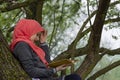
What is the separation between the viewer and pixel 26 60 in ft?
10.9

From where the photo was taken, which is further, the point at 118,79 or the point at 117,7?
the point at 118,79

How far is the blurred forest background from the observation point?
326cm

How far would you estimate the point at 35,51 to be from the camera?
3.60 meters

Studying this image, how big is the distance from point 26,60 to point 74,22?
4.32 m

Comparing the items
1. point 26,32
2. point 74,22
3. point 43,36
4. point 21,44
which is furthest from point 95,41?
point 74,22

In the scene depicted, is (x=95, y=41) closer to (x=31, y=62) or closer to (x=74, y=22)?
(x=31, y=62)

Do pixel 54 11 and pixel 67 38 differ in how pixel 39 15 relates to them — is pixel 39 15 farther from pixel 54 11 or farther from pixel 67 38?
pixel 67 38

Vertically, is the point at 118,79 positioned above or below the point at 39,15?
below

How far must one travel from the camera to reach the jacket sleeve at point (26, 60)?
3326 mm

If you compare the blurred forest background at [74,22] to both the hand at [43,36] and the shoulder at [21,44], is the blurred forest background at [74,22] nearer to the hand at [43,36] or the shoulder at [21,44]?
the shoulder at [21,44]

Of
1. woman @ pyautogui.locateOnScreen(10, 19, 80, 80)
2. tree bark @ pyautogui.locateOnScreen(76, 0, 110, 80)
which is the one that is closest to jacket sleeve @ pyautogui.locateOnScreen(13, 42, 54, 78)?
woman @ pyautogui.locateOnScreen(10, 19, 80, 80)

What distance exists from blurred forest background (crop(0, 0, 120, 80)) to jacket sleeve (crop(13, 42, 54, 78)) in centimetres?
8

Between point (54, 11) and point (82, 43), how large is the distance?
154 centimetres

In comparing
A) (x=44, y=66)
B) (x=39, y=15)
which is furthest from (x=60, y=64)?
(x=39, y=15)
